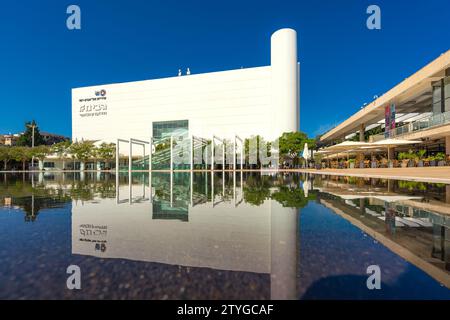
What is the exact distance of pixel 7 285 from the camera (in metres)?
1.96

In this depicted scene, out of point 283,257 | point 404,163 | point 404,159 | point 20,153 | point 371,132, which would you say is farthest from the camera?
point 20,153

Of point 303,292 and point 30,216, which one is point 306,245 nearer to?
point 303,292

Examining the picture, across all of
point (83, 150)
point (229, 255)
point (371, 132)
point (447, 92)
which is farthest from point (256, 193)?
point (83, 150)

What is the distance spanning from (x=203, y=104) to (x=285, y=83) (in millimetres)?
16806

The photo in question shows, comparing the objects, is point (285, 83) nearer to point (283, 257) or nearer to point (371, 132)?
point (371, 132)

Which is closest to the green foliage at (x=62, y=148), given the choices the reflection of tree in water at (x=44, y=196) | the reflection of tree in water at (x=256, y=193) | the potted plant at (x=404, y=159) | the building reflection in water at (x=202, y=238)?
the reflection of tree in water at (x=44, y=196)

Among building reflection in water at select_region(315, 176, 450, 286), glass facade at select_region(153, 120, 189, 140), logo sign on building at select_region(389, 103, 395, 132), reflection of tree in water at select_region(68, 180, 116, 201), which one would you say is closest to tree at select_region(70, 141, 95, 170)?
glass facade at select_region(153, 120, 189, 140)

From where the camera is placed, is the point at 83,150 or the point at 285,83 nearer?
the point at 83,150

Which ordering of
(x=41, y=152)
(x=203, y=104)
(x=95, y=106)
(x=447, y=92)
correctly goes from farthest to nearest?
(x=95, y=106), (x=203, y=104), (x=41, y=152), (x=447, y=92)

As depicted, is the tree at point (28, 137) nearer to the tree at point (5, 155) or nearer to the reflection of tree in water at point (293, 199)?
the tree at point (5, 155)

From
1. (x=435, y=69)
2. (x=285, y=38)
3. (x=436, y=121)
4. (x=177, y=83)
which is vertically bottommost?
(x=436, y=121)

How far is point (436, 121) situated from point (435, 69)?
3528 millimetres

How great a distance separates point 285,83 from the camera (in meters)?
46.9
